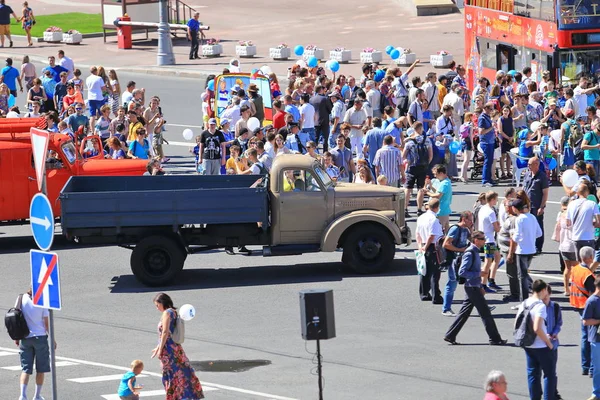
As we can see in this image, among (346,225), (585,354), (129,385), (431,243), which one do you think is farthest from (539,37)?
(129,385)

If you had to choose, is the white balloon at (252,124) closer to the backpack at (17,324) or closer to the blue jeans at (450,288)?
the blue jeans at (450,288)

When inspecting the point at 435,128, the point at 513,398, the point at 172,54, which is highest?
the point at 172,54

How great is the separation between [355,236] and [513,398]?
5.95 metres

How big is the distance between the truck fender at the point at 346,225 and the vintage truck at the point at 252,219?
0.02m

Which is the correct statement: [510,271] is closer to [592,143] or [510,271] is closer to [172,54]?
[592,143]

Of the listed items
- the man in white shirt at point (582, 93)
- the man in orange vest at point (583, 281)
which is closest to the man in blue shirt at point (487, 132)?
the man in white shirt at point (582, 93)

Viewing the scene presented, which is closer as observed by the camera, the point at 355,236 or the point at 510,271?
the point at 510,271

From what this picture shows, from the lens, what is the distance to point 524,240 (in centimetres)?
1789

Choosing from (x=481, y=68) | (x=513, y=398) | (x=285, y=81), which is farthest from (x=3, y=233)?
(x=285, y=81)

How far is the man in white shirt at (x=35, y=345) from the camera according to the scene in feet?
48.4

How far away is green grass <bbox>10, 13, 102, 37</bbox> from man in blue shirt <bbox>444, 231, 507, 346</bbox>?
41898mm

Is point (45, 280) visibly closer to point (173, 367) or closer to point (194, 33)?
point (173, 367)

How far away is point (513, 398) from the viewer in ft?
47.5

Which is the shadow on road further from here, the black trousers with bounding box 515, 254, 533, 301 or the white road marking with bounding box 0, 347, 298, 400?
the white road marking with bounding box 0, 347, 298, 400
